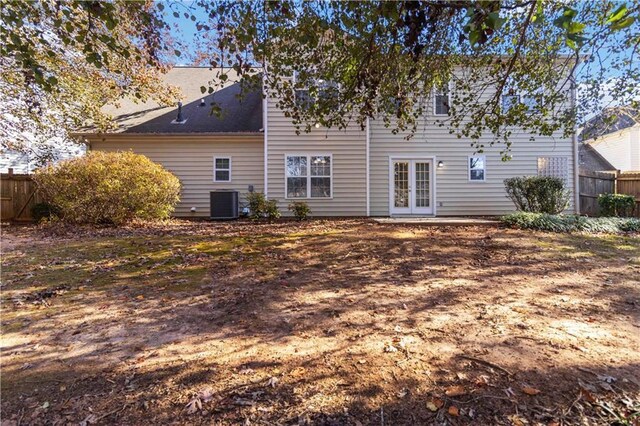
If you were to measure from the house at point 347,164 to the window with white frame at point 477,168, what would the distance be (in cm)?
4

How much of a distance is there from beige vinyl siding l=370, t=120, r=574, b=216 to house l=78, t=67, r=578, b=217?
1.5 inches

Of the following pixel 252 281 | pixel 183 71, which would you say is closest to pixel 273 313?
pixel 252 281

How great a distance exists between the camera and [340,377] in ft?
7.93

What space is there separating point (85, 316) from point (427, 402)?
341cm

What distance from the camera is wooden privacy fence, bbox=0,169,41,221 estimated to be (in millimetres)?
11578

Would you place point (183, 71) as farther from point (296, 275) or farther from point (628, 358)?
point (628, 358)

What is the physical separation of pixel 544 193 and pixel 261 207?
8.86 metres

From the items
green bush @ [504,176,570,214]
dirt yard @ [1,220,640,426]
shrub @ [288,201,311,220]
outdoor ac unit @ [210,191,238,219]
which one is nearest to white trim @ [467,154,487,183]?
green bush @ [504,176,570,214]

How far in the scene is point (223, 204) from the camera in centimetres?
1189

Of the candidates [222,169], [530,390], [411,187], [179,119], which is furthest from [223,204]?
[530,390]

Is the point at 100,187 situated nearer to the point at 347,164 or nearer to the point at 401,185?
the point at 347,164

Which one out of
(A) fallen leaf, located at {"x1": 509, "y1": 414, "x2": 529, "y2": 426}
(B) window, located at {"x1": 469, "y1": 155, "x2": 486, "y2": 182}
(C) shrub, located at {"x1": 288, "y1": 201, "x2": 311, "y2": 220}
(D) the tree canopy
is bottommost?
(A) fallen leaf, located at {"x1": 509, "y1": 414, "x2": 529, "y2": 426}

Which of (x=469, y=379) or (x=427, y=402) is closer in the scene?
(x=427, y=402)

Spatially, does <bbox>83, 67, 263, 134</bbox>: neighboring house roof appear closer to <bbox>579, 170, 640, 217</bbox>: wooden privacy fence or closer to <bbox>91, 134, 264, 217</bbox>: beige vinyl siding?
<bbox>91, 134, 264, 217</bbox>: beige vinyl siding
